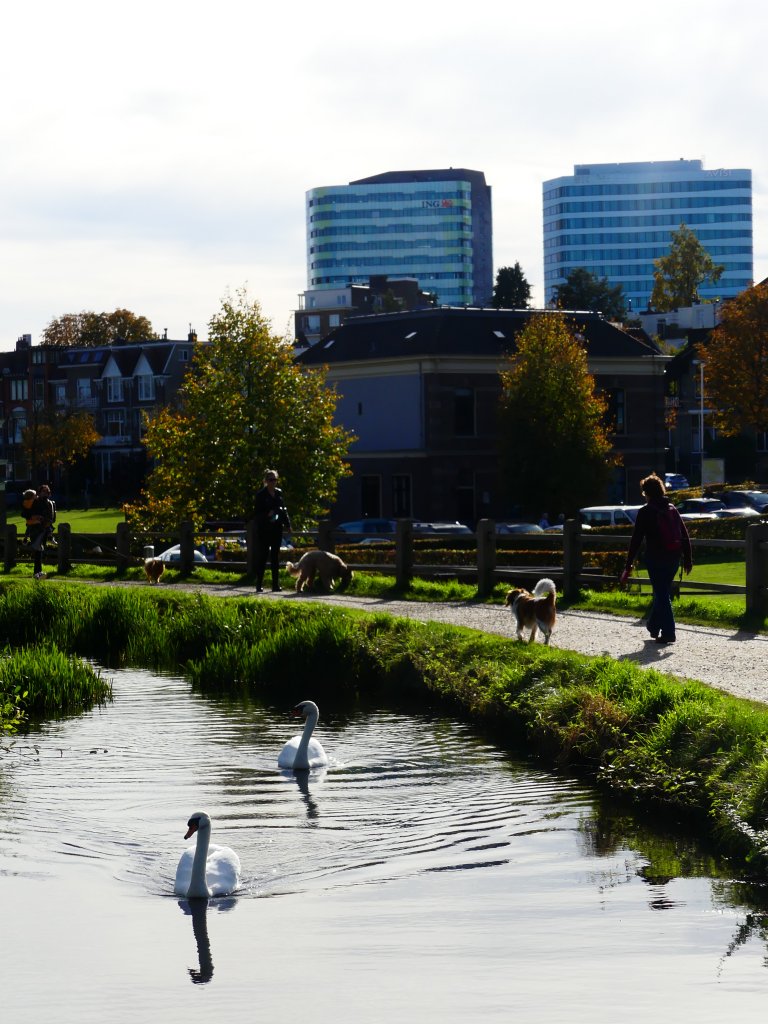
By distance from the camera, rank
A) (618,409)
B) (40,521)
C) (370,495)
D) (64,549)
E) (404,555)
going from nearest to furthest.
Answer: (404,555) → (40,521) → (64,549) → (370,495) → (618,409)

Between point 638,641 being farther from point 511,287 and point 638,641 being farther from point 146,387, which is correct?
point 146,387

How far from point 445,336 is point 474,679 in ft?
158

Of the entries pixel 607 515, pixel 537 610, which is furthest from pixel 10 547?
Answer: pixel 607 515

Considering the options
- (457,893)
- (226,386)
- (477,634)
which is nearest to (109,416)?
(226,386)

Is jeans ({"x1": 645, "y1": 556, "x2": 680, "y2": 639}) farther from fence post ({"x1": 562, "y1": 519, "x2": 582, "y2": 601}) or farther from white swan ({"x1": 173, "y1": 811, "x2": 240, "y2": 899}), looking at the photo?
white swan ({"x1": 173, "y1": 811, "x2": 240, "y2": 899})

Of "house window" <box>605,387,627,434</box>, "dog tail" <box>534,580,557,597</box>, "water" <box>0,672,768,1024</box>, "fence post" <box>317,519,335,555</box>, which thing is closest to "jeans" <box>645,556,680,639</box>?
"dog tail" <box>534,580,557,597</box>

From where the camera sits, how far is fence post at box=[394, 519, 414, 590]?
81.1ft

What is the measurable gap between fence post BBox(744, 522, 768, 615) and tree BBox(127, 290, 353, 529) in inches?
1037

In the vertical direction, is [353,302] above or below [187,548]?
above

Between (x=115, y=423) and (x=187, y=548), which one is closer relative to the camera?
(x=187, y=548)

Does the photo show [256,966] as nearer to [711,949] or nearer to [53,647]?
[711,949]

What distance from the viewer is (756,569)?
18.3 meters

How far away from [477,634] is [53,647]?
5186 mm

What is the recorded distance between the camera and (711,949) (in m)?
8.50
